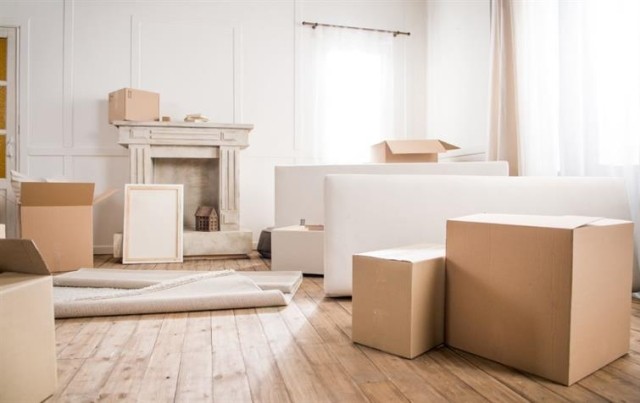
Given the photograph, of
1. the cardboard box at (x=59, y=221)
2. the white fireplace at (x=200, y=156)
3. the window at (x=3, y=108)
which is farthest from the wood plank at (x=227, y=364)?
the window at (x=3, y=108)

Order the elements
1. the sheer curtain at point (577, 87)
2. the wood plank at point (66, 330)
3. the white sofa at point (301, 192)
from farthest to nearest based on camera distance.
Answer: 1. the white sofa at point (301, 192)
2. the sheer curtain at point (577, 87)
3. the wood plank at point (66, 330)

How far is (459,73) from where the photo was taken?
4078mm

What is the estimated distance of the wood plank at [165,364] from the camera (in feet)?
3.79

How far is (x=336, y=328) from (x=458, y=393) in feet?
2.03

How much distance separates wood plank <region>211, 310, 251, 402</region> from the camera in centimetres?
115

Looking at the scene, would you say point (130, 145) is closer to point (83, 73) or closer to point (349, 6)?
point (83, 73)

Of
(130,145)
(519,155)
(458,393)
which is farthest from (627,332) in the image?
(130,145)

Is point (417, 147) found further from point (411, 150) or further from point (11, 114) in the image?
point (11, 114)

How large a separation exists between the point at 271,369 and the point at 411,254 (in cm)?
58

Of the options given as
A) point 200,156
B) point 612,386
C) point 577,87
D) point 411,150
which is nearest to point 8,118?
point 200,156

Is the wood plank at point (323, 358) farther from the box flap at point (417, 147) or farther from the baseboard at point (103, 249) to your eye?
the baseboard at point (103, 249)

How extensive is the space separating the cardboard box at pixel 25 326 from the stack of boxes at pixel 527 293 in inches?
35.1

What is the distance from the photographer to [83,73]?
3902 mm

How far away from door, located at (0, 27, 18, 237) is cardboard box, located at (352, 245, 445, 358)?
351 cm
